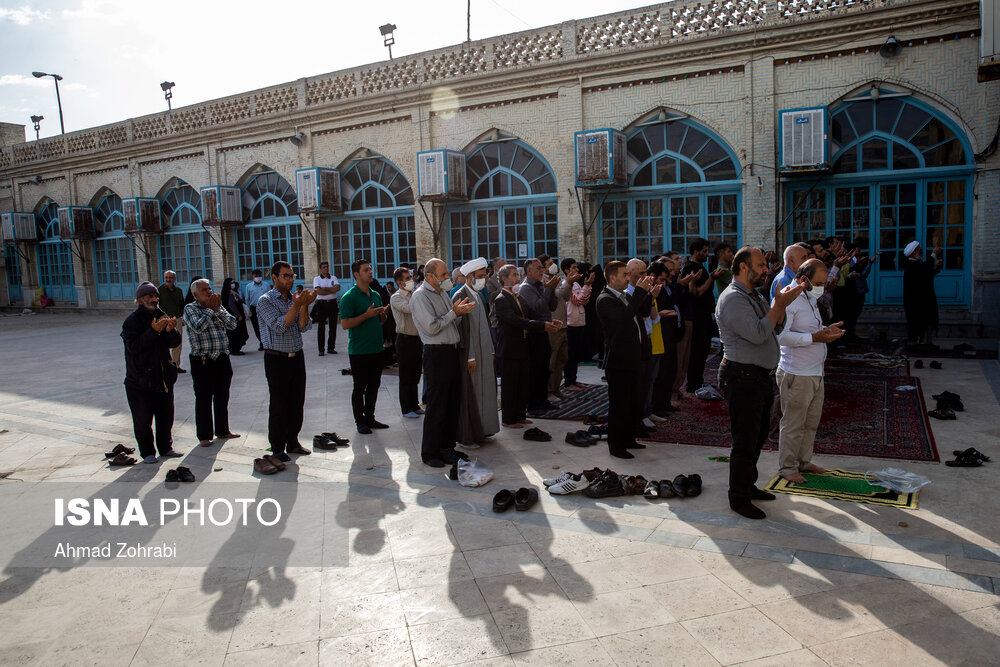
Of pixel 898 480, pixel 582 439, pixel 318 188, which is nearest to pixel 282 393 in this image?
pixel 582 439

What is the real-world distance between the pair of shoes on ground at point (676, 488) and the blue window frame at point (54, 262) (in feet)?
84.0

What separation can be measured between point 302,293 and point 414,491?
2.03m

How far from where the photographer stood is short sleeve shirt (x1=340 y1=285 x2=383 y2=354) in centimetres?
726

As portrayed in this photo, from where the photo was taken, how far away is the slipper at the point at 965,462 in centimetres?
541

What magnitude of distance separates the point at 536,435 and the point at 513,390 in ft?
2.33

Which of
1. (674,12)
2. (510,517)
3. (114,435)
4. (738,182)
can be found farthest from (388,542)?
(674,12)

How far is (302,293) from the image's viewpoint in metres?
6.22

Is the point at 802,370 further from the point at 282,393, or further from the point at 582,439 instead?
the point at 282,393

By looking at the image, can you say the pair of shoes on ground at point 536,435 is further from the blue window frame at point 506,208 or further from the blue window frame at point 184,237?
the blue window frame at point 184,237

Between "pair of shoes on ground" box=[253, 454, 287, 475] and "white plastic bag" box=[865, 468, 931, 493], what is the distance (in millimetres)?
4580

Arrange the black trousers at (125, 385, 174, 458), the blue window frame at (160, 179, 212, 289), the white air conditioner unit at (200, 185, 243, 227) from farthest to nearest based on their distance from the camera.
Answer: the blue window frame at (160, 179, 212, 289), the white air conditioner unit at (200, 185, 243, 227), the black trousers at (125, 385, 174, 458)

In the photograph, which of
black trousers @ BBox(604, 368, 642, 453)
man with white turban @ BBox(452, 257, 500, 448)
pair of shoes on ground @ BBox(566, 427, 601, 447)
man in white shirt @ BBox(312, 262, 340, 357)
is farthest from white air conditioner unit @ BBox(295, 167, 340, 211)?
black trousers @ BBox(604, 368, 642, 453)

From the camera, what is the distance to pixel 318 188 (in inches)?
688

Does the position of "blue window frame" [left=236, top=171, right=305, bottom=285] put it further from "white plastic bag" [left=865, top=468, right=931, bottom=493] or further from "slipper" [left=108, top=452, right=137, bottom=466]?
"white plastic bag" [left=865, top=468, right=931, bottom=493]
